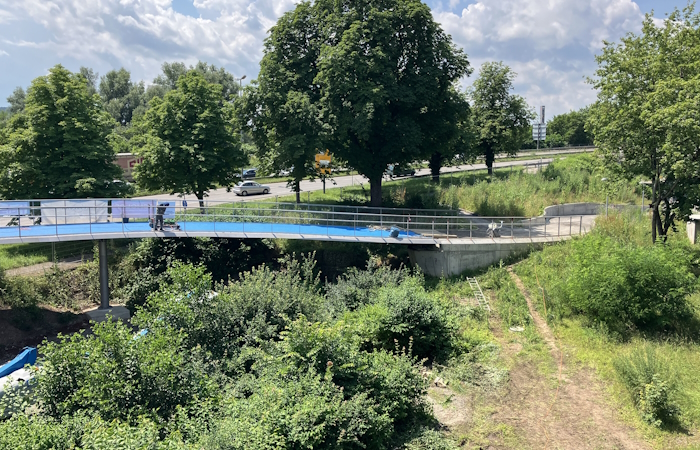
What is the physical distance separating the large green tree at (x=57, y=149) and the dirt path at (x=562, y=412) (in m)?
22.0

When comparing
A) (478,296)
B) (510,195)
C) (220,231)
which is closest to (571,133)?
Result: (510,195)

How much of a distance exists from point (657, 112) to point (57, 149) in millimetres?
27003

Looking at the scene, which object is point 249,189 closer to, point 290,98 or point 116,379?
point 290,98

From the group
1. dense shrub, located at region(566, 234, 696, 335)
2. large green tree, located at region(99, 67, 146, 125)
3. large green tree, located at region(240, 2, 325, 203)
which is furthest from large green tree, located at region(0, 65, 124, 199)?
large green tree, located at region(99, 67, 146, 125)

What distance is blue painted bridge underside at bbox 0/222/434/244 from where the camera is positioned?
815 inches

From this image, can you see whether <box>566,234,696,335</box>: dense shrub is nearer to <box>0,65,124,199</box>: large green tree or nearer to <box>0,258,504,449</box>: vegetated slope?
<box>0,258,504,449</box>: vegetated slope

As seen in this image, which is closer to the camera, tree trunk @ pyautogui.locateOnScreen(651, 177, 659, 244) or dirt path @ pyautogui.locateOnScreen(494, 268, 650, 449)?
dirt path @ pyautogui.locateOnScreen(494, 268, 650, 449)

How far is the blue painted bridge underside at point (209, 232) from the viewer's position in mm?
20703

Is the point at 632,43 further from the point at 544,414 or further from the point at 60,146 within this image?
the point at 60,146

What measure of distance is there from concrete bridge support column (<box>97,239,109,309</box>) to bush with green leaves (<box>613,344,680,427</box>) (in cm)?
1988

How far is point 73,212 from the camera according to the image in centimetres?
2206

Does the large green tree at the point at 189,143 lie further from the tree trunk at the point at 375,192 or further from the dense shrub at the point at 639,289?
the dense shrub at the point at 639,289

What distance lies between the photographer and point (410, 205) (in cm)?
3014

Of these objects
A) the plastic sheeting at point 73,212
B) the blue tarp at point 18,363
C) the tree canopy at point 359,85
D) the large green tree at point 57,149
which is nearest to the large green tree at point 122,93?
the large green tree at point 57,149
